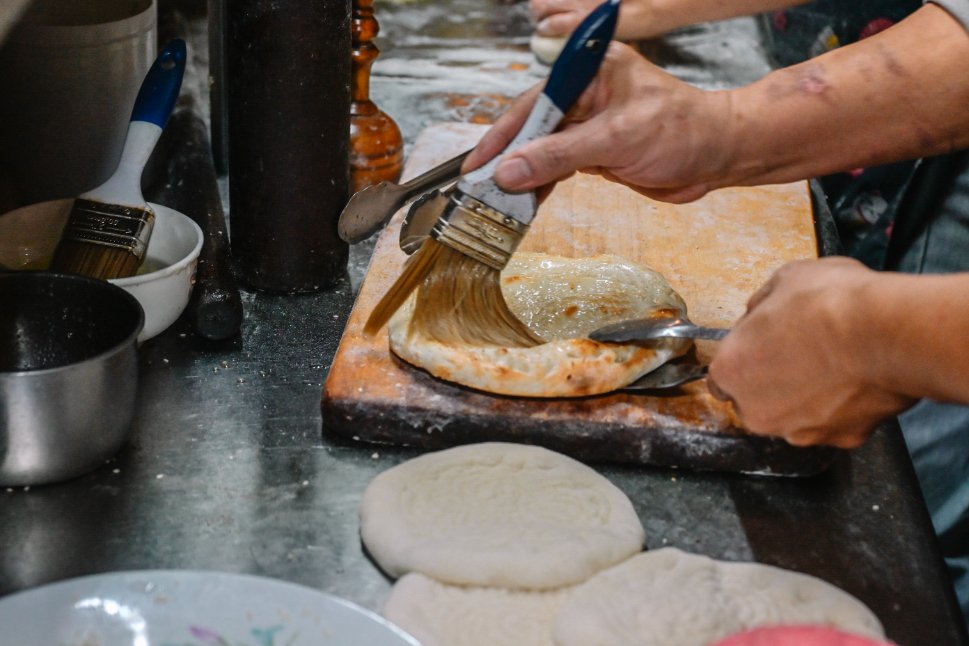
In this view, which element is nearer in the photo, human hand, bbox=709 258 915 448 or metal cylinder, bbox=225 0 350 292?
human hand, bbox=709 258 915 448

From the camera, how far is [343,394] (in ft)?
4.27

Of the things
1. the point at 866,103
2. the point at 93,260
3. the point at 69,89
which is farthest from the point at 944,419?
the point at 69,89

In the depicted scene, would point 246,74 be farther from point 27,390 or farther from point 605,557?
point 605,557

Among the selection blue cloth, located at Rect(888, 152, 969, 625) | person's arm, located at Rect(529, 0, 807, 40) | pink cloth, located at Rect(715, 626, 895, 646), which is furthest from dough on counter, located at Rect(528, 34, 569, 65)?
pink cloth, located at Rect(715, 626, 895, 646)

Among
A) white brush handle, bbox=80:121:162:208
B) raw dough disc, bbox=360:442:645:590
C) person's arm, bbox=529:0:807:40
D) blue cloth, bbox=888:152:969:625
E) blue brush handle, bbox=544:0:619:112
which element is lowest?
blue cloth, bbox=888:152:969:625

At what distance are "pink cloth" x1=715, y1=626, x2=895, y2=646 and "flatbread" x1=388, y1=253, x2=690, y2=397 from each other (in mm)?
411

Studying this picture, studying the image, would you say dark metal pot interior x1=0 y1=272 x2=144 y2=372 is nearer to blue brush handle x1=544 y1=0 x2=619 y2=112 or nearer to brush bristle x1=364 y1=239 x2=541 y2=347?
brush bristle x1=364 y1=239 x2=541 y2=347

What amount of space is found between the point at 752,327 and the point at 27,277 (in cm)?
86

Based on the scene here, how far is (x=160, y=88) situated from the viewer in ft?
4.91

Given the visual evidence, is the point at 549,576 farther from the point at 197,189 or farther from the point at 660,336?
the point at 197,189

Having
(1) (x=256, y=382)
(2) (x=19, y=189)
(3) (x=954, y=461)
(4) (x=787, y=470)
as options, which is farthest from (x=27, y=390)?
(3) (x=954, y=461)

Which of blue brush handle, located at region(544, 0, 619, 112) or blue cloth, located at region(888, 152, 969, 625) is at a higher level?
blue brush handle, located at region(544, 0, 619, 112)

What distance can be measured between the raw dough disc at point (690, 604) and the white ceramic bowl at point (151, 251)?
696 millimetres

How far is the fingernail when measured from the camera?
1290 millimetres
